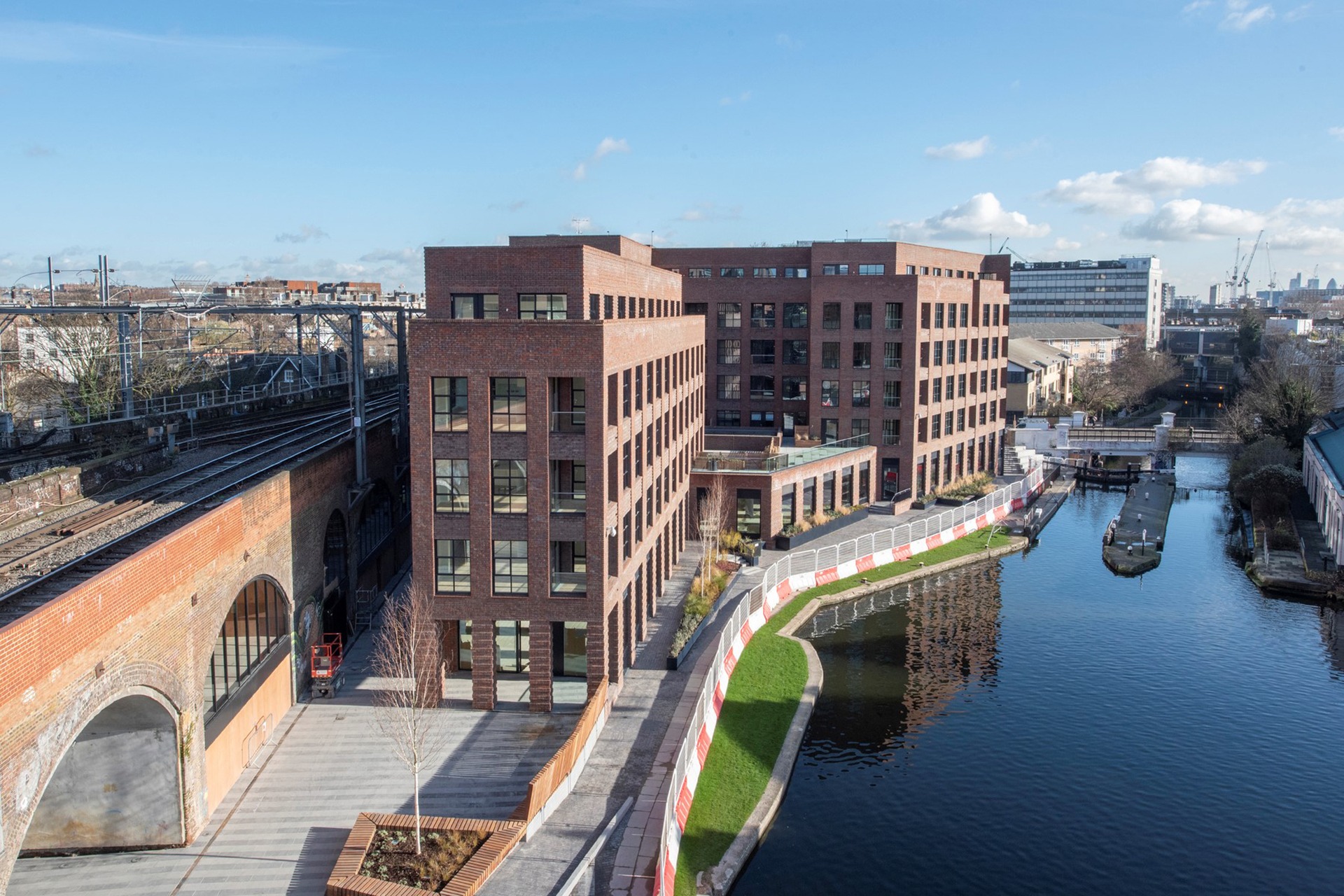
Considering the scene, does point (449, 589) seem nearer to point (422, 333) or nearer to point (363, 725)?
Answer: point (363, 725)

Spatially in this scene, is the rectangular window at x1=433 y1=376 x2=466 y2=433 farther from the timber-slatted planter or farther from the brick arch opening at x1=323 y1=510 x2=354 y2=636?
the timber-slatted planter

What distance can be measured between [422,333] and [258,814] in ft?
41.6

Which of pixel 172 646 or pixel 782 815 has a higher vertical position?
pixel 172 646

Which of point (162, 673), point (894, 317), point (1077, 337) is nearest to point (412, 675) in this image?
point (162, 673)

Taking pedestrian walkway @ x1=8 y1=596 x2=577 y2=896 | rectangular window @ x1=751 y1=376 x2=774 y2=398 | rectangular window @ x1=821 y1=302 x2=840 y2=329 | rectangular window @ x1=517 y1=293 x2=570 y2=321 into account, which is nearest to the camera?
pedestrian walkway @ x1=8 y1=596 x2=577 y2=896

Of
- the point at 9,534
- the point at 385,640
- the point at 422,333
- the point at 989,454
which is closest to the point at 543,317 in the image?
the point at 422,333

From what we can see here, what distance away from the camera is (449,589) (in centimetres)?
3002

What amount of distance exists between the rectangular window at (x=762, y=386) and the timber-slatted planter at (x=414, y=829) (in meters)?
46.6

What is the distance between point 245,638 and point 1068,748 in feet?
74.8

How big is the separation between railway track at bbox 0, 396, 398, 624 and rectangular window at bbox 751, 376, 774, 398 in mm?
29941

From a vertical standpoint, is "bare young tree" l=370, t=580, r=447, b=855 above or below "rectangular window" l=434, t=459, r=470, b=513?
below

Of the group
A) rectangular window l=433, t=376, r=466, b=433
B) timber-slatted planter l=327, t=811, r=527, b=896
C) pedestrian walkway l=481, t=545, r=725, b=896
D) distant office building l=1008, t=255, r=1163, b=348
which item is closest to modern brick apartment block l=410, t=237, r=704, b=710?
rectangular window l=433, t=376, r=466, b=433

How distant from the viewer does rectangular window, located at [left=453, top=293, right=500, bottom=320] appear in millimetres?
31891

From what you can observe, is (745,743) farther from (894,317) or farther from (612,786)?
(894,317)
